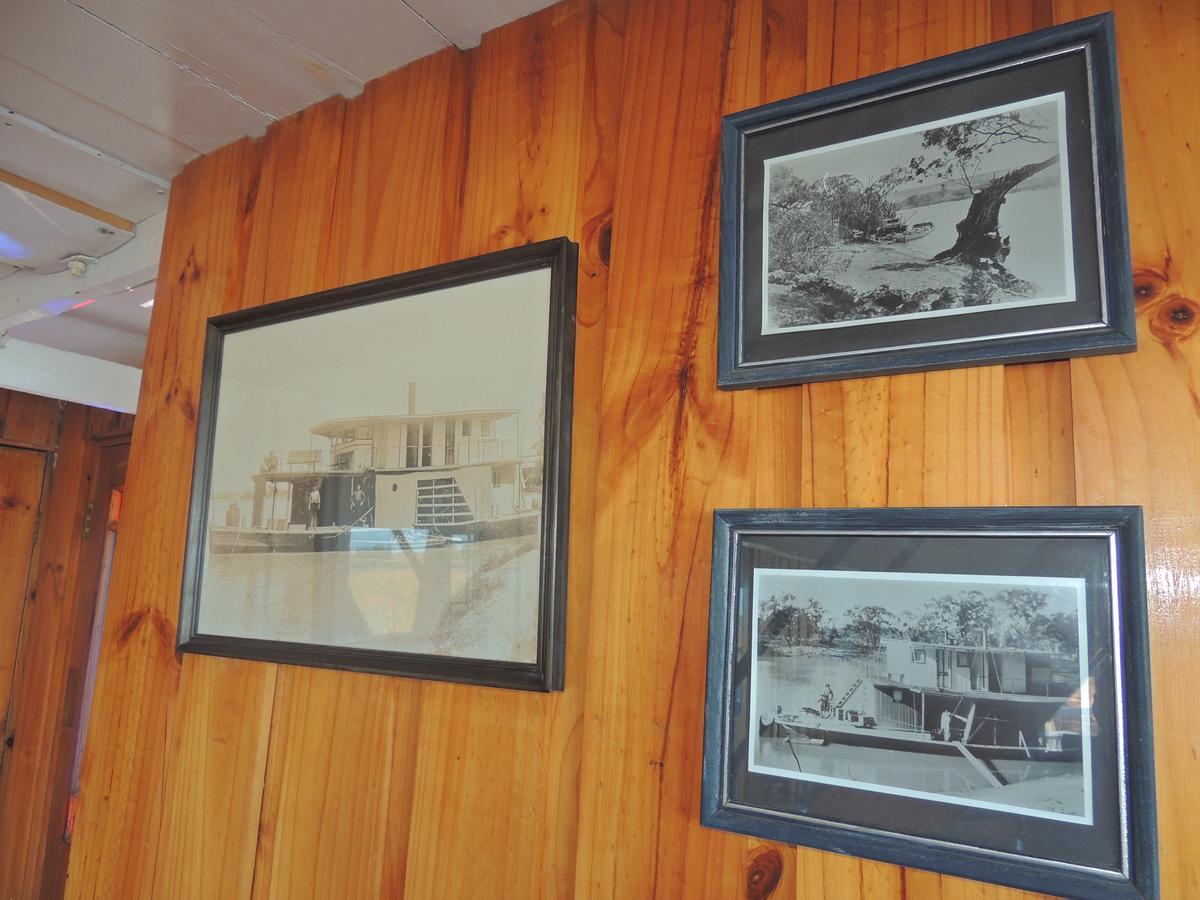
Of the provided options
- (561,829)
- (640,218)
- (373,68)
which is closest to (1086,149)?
(640,218)

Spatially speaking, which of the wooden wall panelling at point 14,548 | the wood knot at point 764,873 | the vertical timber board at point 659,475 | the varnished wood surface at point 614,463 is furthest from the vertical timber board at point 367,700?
the wooden wall panelling at point 14,548

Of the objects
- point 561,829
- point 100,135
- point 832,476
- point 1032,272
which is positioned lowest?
point 561,829

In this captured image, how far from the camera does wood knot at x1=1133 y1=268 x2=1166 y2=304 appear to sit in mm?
708

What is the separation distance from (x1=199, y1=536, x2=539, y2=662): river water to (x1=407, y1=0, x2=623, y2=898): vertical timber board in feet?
0.20

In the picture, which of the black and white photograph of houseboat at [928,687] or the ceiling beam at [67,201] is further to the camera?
the ceiling beam at [67,201]

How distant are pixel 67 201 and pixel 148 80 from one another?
0.50 metres

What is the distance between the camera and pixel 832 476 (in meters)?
0.82

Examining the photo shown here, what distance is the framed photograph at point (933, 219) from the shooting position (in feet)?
2.40

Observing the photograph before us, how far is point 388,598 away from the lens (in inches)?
43.5

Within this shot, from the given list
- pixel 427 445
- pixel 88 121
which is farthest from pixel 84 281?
pixel 427 445

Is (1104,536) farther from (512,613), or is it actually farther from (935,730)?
(512,613)

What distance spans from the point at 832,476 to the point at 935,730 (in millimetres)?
247

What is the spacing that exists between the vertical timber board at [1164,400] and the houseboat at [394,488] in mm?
596

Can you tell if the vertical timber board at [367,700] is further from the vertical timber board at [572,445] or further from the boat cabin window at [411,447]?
the boat cabin window at [411,447]
